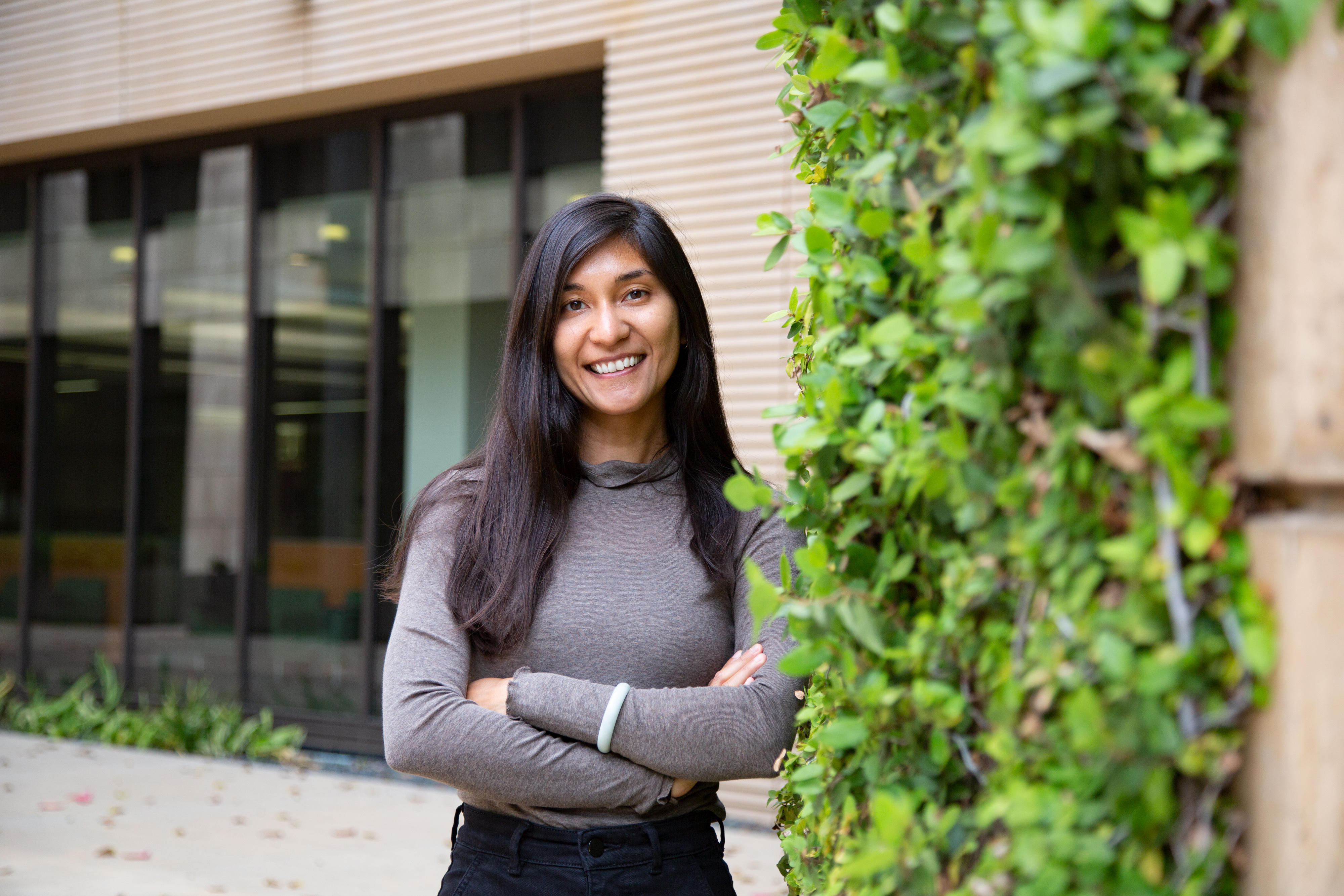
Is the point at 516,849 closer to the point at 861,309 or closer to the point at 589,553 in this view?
the point at 589,553

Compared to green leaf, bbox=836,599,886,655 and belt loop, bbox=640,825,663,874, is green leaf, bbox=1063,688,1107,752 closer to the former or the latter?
green leaf, bbox=836,599,886,655

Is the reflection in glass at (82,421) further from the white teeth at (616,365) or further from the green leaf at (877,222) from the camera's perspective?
the green leaf at (877,222)

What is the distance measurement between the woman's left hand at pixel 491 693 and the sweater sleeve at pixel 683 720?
0.06 metres

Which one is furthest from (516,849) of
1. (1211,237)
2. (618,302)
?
(1211,237)

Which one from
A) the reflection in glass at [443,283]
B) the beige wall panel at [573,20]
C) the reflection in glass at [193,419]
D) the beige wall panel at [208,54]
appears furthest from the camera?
the reflection in glass at [193,419]

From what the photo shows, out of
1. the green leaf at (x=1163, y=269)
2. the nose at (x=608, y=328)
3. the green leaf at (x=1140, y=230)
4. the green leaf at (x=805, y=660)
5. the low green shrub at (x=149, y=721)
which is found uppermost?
the nose at (x=608, y=328)

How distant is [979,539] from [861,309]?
320 mm

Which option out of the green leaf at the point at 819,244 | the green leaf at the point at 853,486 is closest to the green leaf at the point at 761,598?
the green leaf at the point at 853,486

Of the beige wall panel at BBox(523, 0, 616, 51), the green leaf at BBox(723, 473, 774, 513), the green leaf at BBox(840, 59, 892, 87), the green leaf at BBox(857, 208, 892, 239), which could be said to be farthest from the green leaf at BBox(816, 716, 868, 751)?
the beige wall panel at BBox(523, 0, 616, 51)

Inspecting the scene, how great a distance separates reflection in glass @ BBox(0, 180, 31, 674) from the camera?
33.6 feet

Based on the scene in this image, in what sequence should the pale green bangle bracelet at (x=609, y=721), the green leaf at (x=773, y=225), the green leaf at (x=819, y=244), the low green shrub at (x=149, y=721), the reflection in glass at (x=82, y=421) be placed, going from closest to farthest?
the green leaf at (x=819, y=244) → the green leaf at (x=773, y=225) → the pale green bangle bracelet at (x=609, y=721) → the low green shrub at (x=149, y=721) → the reflection in glass at (x=82, y=421)

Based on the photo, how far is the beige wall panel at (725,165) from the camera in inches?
240

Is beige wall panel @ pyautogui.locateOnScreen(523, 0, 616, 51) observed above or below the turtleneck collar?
above

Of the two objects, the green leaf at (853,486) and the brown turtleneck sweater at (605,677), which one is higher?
the green leaf at (853,486)
